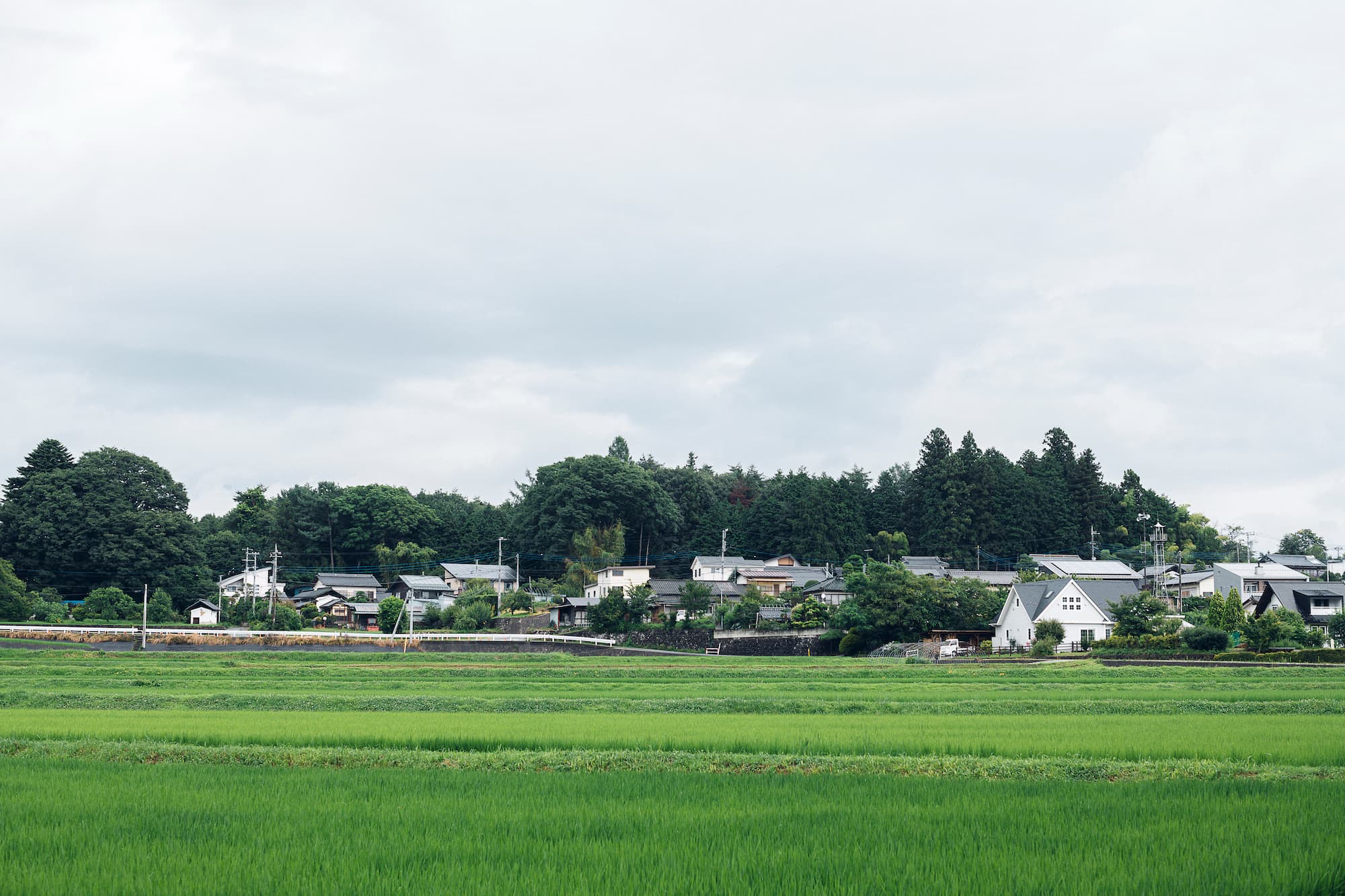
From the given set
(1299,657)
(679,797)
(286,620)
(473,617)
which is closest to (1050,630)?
(1299,657)

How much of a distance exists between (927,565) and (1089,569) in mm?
14590

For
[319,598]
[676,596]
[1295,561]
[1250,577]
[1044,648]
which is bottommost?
[1044,648]

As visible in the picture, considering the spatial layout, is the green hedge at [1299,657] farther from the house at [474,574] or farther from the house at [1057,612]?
the house at [474,574]

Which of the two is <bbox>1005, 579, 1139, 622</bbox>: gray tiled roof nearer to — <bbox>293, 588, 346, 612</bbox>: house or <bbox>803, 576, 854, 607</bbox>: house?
<bbox>803, 576, 854, 607</bbox>: house

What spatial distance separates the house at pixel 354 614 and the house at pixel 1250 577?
7108 centimetres

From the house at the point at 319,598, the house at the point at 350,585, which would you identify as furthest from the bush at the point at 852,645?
the house at the point at 319,598

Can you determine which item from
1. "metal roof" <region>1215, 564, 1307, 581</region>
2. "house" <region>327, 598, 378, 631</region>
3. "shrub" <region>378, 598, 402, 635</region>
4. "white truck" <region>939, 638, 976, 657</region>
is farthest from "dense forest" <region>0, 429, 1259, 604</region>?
"white truck" <region>939, 638, 976, 657</region>

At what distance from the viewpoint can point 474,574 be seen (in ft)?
329

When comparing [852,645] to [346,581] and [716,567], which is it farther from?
[346,581]

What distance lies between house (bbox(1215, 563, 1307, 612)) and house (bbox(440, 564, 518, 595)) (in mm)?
64446

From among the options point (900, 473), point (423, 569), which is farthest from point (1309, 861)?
point (900, 473)

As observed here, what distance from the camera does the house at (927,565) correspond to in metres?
92.6

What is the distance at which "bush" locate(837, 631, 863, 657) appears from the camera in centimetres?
6175

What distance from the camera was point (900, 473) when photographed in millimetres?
138250
